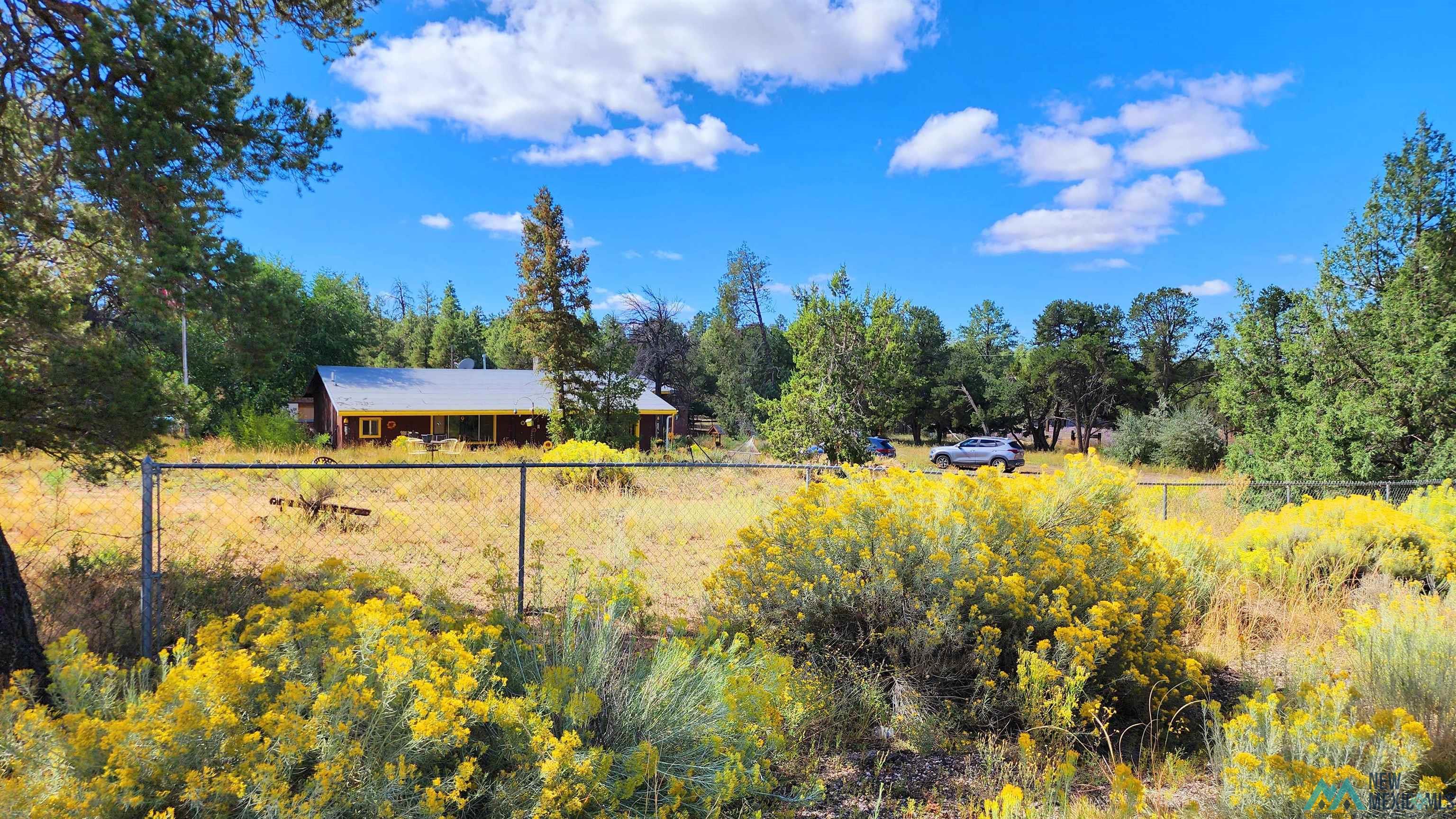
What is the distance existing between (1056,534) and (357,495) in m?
10.5

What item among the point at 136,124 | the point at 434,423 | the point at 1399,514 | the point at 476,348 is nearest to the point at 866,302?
the point at 1399,514

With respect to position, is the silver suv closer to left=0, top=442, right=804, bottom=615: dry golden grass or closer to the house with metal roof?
the house with metal roof

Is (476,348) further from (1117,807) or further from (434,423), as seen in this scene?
(1117,807)

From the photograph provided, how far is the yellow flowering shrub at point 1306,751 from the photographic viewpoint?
242 centimetres

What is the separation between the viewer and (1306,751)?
9.16ft

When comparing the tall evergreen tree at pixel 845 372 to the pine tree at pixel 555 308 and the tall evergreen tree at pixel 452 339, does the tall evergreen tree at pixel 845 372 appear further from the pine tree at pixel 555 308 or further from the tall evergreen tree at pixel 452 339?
the tall evergreen tree at pixel 452 339

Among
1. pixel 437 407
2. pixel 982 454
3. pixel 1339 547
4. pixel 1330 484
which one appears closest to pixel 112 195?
pixel 1339 547

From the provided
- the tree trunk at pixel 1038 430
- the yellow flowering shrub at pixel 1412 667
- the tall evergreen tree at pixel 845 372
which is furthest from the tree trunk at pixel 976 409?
the yellow flowering shrub at pixel 1412 667

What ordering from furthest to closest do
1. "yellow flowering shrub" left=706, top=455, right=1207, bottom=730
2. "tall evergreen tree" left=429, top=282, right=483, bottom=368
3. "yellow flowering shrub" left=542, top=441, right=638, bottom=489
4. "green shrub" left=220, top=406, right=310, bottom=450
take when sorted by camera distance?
1. "tall evergreen tree" left=429, top=282, right=483, bottom=368
2. "green shrub" left=220, top=406, right=310, bottom=450
3. "yellow flowering shrub" left=542, top=441, right=638, bottom=489
4. "yellow flowering shrub" left=706, top=455, right=1207, bottom=730

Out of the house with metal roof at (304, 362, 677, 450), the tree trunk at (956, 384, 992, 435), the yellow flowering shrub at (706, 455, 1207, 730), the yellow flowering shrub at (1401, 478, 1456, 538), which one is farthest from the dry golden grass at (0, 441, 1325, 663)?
the tree trunk at (956, 384, 992, 435)

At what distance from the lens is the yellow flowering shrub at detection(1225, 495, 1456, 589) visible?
22.3 feet

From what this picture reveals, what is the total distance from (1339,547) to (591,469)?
366 inches

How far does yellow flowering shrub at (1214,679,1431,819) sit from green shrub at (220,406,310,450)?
21559mm

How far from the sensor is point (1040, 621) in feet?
13.6
